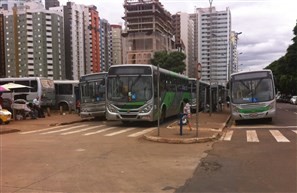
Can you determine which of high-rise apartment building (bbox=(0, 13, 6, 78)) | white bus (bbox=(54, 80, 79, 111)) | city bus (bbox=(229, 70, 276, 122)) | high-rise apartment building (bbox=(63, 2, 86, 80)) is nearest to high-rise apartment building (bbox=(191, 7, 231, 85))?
white bus (bbox=(54, 80, 79, 111))

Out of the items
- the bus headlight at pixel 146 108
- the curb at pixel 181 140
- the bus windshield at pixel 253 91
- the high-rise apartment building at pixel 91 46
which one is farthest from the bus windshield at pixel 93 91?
→ the high-rise apartment building at pixel 91 46

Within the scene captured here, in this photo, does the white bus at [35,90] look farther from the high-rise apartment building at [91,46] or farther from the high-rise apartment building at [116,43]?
the high-rise apartment building at [116,43]

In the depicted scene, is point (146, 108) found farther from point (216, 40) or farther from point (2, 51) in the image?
point (2, 51)

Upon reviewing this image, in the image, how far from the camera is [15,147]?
12.8 meters

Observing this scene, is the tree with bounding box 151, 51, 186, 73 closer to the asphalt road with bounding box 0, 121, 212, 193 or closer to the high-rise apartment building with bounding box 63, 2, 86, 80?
the high-rise apartment building with bounding box 63, 2, 86, 80

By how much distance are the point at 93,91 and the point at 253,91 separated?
965 centimetres

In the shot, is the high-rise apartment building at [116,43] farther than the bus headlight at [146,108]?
Yes

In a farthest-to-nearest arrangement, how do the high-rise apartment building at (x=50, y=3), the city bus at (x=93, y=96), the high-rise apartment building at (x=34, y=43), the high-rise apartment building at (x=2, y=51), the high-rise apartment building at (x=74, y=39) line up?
the high-rise apartment building at (x=50, y=3), the high-rise apartment building at (x=34, y=43), the high-rise apartment building at (x=2, y=51), the high-rise apartment building at (x=74, y=39), the city bus at (x=93, y=96)

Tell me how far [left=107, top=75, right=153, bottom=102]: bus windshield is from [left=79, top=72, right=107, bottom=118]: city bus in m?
4.28

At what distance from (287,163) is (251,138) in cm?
532

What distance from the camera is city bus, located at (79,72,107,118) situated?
79.1 ft

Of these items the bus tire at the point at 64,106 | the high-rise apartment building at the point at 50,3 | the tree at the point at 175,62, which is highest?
the high-rise apartment building at the point at 50,3

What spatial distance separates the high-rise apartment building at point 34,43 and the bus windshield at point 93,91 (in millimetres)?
52578

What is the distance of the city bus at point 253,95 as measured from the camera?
20.9m
